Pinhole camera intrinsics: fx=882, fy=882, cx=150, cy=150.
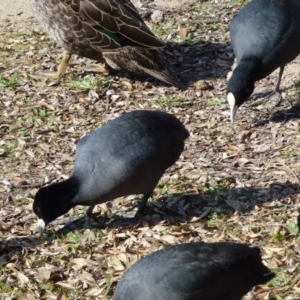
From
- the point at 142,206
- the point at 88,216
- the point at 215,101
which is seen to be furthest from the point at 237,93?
the point at 88,216

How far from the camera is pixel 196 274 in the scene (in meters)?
5.75

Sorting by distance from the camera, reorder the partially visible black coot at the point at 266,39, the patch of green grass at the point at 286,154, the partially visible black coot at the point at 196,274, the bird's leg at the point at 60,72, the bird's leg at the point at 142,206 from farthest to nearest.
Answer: the bird's leg at the point at 60,72
the partially visible black coot at the point at 266,39
the patch of green grass at the point at 286,154
the bird's leg at the point at 142,206
the partially visible black coot at the point at 196,274

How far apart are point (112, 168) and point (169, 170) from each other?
1.40 m

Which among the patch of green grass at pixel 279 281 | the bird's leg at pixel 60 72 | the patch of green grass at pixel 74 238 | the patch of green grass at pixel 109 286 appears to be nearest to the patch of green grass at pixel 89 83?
the bird's leg at pixel 60 72

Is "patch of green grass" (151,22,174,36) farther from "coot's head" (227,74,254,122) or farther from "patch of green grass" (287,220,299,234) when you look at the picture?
"patch of green grass" (287,220,299,234)

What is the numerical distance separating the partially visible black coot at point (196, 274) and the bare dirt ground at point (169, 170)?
80 centimetres

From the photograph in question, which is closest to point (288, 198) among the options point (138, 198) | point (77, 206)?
point (138, 198)

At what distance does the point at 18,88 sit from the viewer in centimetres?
1024

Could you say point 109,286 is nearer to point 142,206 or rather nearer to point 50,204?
point 50,204

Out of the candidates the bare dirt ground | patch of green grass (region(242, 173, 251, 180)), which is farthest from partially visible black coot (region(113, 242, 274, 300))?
patch of green grass (region(242, 173, 251, 180))

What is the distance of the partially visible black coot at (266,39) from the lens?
31.2 ft

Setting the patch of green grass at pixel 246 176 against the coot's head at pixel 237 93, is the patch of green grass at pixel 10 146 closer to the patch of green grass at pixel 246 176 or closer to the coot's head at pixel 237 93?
the coot's head at pixel 237 93

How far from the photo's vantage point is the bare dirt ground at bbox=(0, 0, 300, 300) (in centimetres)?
717

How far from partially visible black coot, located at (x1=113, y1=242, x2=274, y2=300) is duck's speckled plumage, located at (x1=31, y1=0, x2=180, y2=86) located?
4479 millimetres
